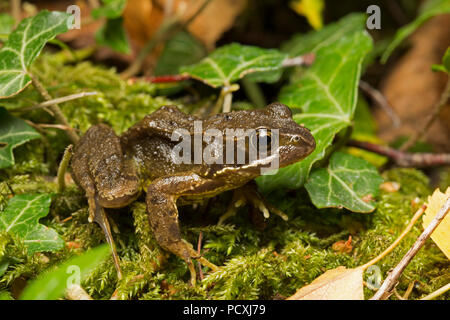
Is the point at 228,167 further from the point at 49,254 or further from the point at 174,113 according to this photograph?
the point at 49,254

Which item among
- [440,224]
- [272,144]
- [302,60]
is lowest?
[440,224]

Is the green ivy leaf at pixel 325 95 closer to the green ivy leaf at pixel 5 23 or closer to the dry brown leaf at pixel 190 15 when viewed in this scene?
the dry brown leaf at pixel 190 15

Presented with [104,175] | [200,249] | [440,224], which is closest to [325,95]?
[440,224]

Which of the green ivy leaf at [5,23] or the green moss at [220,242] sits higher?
the green ivy leaf at [5,23]

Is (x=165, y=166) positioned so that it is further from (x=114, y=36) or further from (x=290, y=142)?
(x=114, y=36)

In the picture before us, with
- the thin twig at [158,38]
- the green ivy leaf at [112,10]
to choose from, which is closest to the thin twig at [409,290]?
the green ivy leaf at [112,10]

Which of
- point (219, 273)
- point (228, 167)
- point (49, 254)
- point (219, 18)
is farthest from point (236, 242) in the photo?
point (219, 18)
